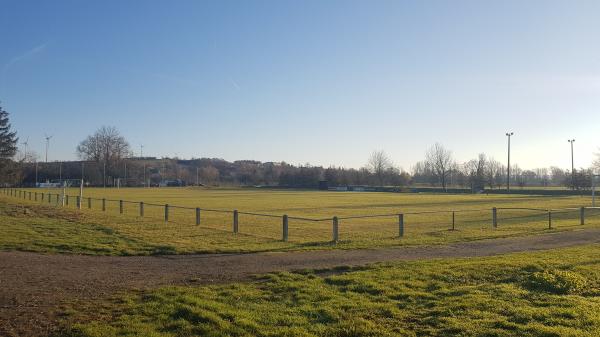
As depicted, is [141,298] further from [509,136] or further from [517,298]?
[509,136]

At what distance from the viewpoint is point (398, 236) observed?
1880cm

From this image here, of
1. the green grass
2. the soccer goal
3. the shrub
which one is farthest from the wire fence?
the soccer goal

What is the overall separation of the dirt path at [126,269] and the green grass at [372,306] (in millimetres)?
724

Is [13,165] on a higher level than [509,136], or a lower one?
lower

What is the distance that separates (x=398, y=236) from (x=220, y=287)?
1104 centimetres

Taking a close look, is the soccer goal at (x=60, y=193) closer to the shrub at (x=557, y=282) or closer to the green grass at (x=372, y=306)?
the green grass at (x=372, y=306)

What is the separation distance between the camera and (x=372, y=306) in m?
7.45

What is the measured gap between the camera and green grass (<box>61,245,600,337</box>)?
20.6ft

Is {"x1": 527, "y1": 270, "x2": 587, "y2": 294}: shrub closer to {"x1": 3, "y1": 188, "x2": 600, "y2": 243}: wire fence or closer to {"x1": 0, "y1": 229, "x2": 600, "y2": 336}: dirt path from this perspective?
{"x1": 0, "y1": 229, "x2": 600, "y2": 336}: dirt path

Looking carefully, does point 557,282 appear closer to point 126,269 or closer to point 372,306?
point 372,306

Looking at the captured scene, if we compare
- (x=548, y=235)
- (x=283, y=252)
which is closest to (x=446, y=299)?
(x=283, y=252)

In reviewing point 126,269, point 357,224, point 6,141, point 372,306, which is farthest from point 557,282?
point 6,141

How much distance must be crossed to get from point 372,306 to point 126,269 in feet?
20.3

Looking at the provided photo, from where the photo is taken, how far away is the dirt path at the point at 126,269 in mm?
7520
